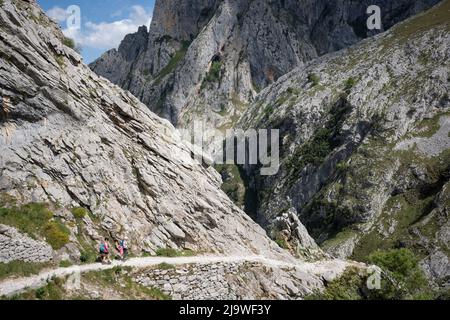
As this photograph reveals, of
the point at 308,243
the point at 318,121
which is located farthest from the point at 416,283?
the point at 318,121

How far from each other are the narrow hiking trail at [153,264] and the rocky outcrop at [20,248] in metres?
1.49

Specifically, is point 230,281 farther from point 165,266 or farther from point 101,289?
point 101,289

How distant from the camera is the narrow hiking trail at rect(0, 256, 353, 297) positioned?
27.2 metres

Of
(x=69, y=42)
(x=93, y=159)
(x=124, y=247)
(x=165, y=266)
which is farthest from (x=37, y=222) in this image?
(x=69, y=42)

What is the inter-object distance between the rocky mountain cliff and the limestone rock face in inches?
2149

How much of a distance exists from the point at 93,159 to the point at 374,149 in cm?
10823

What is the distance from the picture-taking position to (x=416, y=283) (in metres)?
60.6

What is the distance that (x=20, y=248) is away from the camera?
29.9m

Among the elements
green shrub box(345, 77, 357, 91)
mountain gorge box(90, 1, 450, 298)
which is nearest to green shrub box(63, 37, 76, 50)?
mountain gorge box(90, 1, 450, 298)

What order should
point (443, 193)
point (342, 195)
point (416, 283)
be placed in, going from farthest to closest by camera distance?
point (342, 195) → point (443, 193) → point (416, 283)

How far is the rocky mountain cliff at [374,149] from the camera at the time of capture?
113 meters

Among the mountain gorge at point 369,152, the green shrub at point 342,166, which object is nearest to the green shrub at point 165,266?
the mountain gorge at point 369,152
